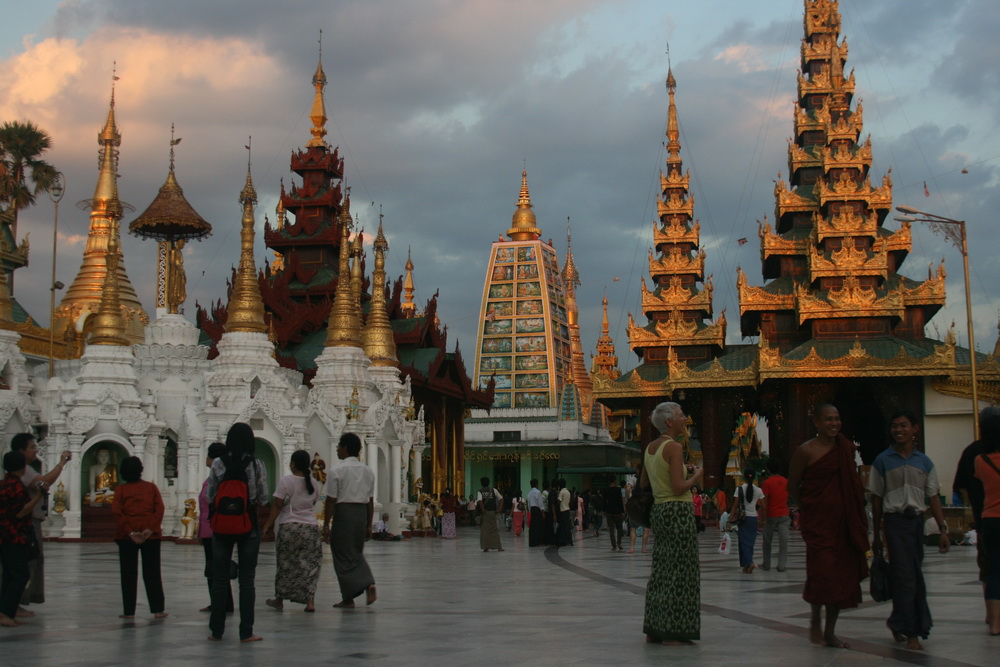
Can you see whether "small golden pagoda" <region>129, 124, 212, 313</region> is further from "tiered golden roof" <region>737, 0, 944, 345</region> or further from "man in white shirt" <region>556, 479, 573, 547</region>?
"tiered golden roof" <region>737, 0, 944, 345</region>

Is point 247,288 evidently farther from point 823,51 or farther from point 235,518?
point 823,51

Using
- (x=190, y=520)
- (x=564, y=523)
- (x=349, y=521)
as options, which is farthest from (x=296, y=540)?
(x=564, y=523)

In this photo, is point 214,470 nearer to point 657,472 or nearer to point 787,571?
point 657,472

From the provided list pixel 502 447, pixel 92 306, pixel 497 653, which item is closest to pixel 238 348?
pixel 92 306

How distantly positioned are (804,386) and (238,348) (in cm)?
1891

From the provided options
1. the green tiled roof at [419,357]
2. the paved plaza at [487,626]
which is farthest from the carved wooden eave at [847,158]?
the paved plaza at [487,626]

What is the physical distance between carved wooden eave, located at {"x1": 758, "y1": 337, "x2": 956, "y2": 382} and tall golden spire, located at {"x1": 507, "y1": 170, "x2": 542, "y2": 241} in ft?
113

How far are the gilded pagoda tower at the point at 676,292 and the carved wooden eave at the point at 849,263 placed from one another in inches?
203

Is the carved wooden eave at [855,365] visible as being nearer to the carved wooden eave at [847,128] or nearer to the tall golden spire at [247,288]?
the carved wooden eave at [847,128]

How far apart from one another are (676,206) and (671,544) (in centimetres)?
3817

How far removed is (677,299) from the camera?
144 ft

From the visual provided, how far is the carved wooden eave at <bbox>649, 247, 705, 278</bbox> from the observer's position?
44375 mm

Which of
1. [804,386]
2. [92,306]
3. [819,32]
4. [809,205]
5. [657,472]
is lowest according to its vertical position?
[657,472]

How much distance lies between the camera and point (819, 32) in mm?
46000
